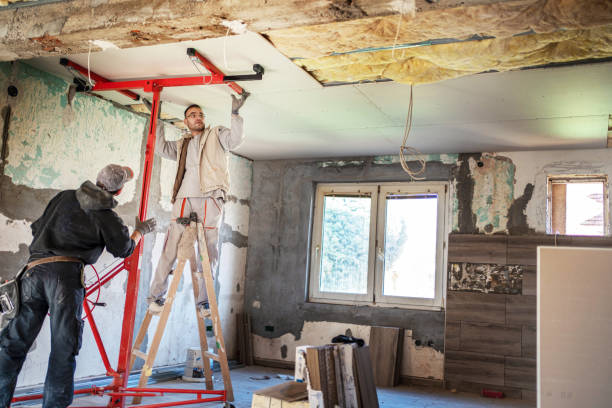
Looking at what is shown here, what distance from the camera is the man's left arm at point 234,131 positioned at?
11.8 ft

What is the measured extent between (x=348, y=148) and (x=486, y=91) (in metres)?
2.15

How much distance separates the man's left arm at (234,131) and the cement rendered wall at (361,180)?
265 cm

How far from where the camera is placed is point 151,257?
16.0 ft

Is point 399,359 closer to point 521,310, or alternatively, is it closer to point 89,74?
point 521,310

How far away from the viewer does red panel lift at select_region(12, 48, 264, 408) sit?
10.9ft

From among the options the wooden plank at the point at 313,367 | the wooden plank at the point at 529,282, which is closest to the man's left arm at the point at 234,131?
the wooden plank at the point at 313,367

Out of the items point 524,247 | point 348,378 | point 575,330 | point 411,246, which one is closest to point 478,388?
point 524,247

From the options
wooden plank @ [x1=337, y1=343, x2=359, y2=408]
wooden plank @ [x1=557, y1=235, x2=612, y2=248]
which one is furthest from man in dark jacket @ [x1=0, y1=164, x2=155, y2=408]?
wooden plank @ [x1=557, y1=235, x2=612, y2=248]

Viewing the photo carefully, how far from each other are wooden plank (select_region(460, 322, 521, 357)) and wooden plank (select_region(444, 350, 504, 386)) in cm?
6

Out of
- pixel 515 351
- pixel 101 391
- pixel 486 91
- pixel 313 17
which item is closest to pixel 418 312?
pixel 515 351

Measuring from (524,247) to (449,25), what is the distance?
321 centimetres

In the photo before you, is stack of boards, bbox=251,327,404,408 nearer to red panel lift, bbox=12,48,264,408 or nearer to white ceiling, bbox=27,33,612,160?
red panel lift, bbox=12,48,264,408

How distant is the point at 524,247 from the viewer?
17.0ft

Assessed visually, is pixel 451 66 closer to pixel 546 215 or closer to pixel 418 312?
pixel 546 215
